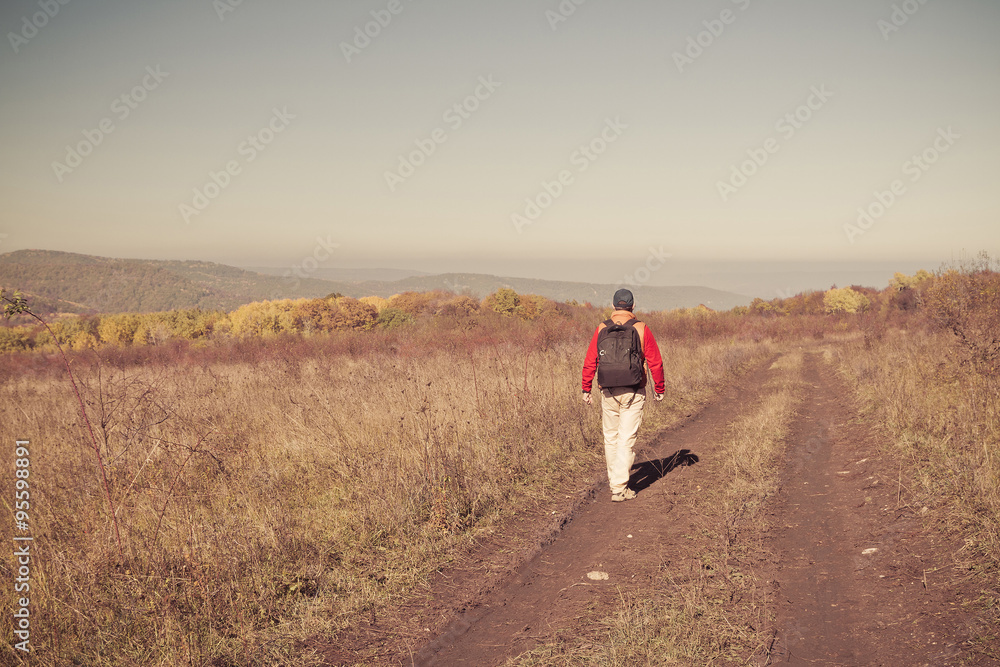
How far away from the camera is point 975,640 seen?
9.75 feet

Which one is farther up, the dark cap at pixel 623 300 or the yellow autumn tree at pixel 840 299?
the dark cap at pixel 623 300

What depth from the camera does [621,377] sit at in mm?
5621

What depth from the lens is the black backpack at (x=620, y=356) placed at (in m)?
5.62

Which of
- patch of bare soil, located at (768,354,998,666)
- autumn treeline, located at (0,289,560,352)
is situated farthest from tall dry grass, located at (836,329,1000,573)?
autumn treeline, located at (0,289,560,352)

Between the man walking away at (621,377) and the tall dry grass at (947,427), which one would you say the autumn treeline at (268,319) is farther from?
the man walking away at (621,377)

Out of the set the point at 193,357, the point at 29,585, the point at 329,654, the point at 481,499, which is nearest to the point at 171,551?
the point at 29,585

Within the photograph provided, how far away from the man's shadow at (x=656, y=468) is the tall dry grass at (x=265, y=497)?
0.61 meters

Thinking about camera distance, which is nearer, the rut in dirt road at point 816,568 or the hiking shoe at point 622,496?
the rut in dirt road at point 816,568

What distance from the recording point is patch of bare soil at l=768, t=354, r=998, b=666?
3.03 meters

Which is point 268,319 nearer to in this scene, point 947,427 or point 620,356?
point 620,356

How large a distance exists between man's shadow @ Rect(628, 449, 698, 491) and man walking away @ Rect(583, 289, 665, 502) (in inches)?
18.9

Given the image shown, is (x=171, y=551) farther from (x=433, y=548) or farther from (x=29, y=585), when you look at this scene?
(x=433, y=548)

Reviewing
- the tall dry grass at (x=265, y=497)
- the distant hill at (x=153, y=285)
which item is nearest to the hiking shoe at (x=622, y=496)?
the tall dry grass at (x=265, y=497)

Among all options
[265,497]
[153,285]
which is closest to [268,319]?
[265,497]
